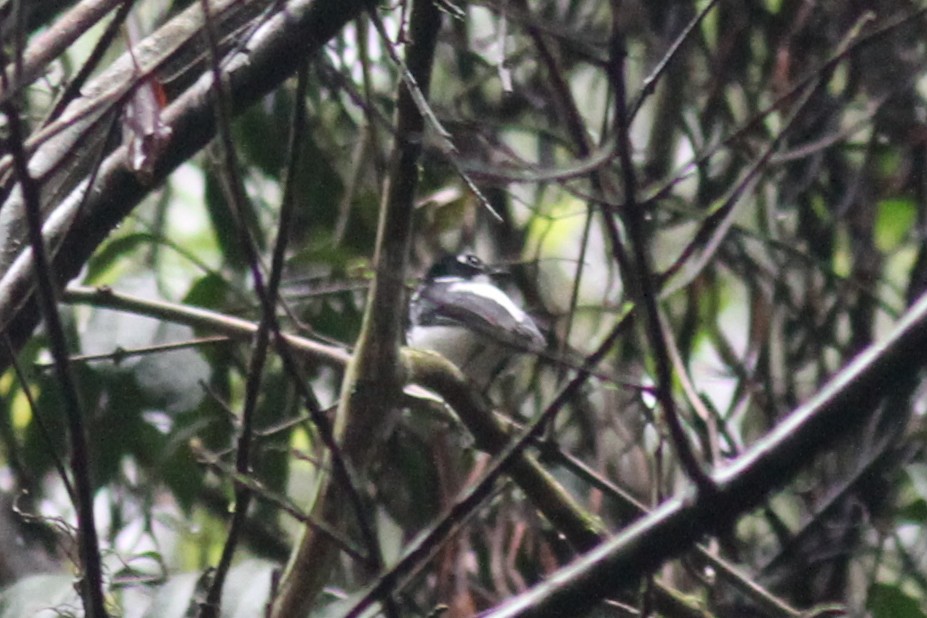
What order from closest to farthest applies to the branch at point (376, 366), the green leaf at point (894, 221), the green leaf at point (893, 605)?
the branch at point (376, 366), the green leaf at point (893, 605), the green leaf at point (894, 221)

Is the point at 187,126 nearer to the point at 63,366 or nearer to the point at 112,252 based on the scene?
the point at 63,366

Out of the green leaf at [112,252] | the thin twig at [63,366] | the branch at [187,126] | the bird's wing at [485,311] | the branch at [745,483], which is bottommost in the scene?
the branch at [745,483]

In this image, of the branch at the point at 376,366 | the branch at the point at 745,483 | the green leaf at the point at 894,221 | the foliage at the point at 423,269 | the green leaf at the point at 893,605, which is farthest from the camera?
the green leaf at the point at 894,221

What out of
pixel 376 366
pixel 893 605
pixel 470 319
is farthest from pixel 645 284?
pixel 470 319

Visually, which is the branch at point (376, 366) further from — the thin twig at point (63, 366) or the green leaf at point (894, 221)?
the green leaf at point (894, 221)

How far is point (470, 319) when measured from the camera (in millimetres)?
2732

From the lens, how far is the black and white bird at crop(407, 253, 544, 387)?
2.93 metres

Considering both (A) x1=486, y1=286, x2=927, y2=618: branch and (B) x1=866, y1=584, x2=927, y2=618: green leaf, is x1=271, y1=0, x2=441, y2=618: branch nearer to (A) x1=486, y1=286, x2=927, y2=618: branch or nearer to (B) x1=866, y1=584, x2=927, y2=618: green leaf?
(A) x1=486, y1=286, x2=927, y2=618: branch

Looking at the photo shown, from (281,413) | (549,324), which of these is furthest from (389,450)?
(549,324)

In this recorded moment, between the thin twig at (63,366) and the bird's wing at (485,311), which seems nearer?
the thin twig at (63,366)

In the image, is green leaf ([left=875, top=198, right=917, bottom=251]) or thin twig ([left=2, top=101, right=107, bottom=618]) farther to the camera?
green leaf ([left=875, top=198, right=917, bottom=251])

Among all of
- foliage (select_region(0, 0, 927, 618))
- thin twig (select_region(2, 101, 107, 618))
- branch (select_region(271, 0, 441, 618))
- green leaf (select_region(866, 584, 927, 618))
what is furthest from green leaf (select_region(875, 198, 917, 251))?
thin twig (select_region(2, 101, 107, 618))

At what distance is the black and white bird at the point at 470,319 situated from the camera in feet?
9.62

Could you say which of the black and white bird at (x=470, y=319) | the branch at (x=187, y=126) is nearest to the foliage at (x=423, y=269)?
the branch at (x=187, y=126)
